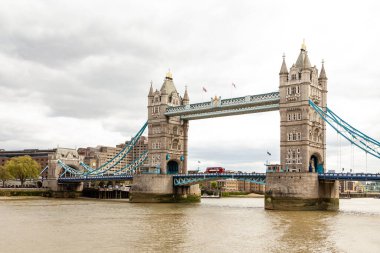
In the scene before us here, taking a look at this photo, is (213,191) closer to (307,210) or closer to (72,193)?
(72,193)

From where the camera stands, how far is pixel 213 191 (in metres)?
160

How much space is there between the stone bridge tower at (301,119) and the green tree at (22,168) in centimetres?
7957

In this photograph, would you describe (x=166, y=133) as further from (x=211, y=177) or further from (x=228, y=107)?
(x=228, y=107)

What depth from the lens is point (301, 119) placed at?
2808 inches

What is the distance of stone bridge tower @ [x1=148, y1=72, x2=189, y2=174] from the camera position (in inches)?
3666

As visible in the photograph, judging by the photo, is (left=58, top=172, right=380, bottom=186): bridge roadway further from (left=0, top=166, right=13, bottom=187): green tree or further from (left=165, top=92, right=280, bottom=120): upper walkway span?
(left=0, top=166, right=13, bottom=187): green tree

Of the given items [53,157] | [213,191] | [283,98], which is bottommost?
[213,191]

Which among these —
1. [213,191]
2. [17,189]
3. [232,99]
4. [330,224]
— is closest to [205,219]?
[330,224]

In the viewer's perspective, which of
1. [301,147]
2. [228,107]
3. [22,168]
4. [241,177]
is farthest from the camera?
[22,168]

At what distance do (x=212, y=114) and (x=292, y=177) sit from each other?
23.1 m

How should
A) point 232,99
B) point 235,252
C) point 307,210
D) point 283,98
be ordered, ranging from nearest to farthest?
1. point 235,252
2. point 307,210
3. point 283,98
4. point 232,99

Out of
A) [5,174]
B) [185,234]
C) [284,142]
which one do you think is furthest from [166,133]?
[5,174]

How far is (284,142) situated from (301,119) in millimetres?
4485

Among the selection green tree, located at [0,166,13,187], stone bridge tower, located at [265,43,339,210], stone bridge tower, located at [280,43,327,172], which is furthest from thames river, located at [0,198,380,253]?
green tree, located at [0,166,13,187]
